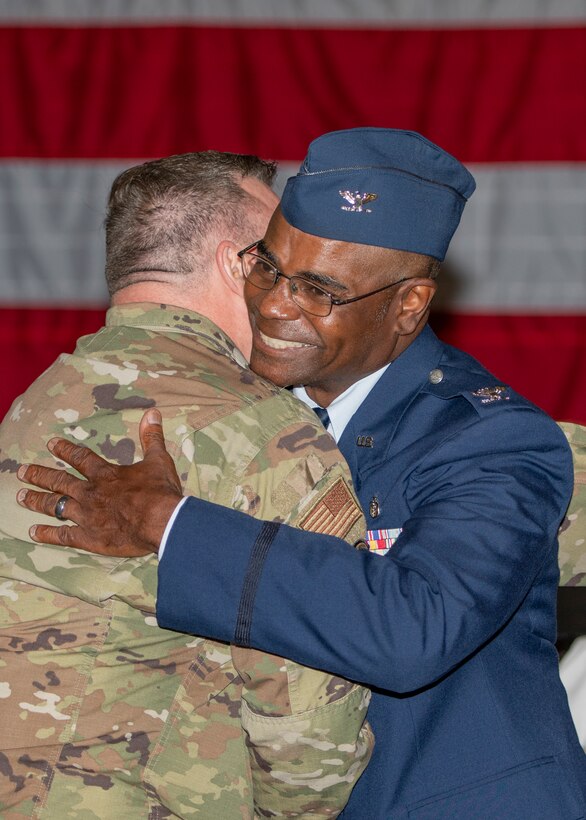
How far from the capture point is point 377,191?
4.50 ft

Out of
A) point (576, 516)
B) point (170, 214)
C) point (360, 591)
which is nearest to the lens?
point (360, 591)

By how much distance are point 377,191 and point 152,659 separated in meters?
0.63

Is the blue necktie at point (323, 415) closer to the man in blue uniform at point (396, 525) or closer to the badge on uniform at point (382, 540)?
the man in blue uniform at point (396, 525)

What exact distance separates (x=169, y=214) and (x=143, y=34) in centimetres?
179

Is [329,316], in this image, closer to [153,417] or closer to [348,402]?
[348,402]

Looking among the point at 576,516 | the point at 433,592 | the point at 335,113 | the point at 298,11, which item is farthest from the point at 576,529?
the point at 298,11

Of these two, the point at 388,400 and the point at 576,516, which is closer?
the point at 388,400

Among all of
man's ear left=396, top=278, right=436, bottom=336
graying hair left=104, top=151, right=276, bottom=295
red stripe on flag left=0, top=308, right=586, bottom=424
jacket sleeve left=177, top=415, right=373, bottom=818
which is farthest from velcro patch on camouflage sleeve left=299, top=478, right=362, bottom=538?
red stripe on flag left=0, top=308, right=586, bottom=424

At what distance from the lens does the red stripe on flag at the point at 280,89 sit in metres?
2.98

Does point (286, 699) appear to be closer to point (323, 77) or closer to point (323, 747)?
point (323, 747)

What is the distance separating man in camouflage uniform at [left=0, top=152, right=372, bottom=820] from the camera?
1205mm

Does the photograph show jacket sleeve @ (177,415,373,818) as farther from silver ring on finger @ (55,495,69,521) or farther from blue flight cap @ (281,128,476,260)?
blue flight cap @ (281,128,476,260)

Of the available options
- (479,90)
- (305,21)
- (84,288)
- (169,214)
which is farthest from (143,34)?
(169,214)

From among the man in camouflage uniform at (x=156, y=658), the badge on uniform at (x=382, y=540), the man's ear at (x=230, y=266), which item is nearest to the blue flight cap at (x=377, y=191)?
the man's ear at (x=230, y=266)
